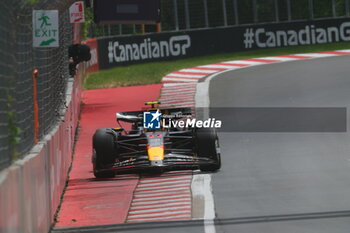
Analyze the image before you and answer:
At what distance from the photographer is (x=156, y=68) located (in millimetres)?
36031

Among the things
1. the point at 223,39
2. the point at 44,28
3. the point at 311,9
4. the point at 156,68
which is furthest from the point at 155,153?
the point at 311,9

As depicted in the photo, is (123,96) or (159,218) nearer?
(159,218)

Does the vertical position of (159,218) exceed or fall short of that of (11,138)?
it falls short

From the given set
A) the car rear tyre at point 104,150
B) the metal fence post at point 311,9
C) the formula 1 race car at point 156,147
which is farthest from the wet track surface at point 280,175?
the metal fence post at point 311,9

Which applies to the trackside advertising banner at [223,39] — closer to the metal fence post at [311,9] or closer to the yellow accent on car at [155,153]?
the metal fence post at [311,9]

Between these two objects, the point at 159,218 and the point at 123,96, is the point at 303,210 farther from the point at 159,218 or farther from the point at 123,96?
the point at 123,96

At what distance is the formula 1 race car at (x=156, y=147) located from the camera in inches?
663

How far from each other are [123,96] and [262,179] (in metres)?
14.4

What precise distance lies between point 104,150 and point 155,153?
2.78 ft

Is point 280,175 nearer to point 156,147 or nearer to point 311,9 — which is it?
point 156,147

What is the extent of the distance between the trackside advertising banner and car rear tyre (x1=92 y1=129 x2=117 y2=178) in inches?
827

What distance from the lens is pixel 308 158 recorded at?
17.9 metres

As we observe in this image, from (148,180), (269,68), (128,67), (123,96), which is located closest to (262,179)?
(148,180)

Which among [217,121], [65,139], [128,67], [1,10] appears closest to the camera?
[1,10]
